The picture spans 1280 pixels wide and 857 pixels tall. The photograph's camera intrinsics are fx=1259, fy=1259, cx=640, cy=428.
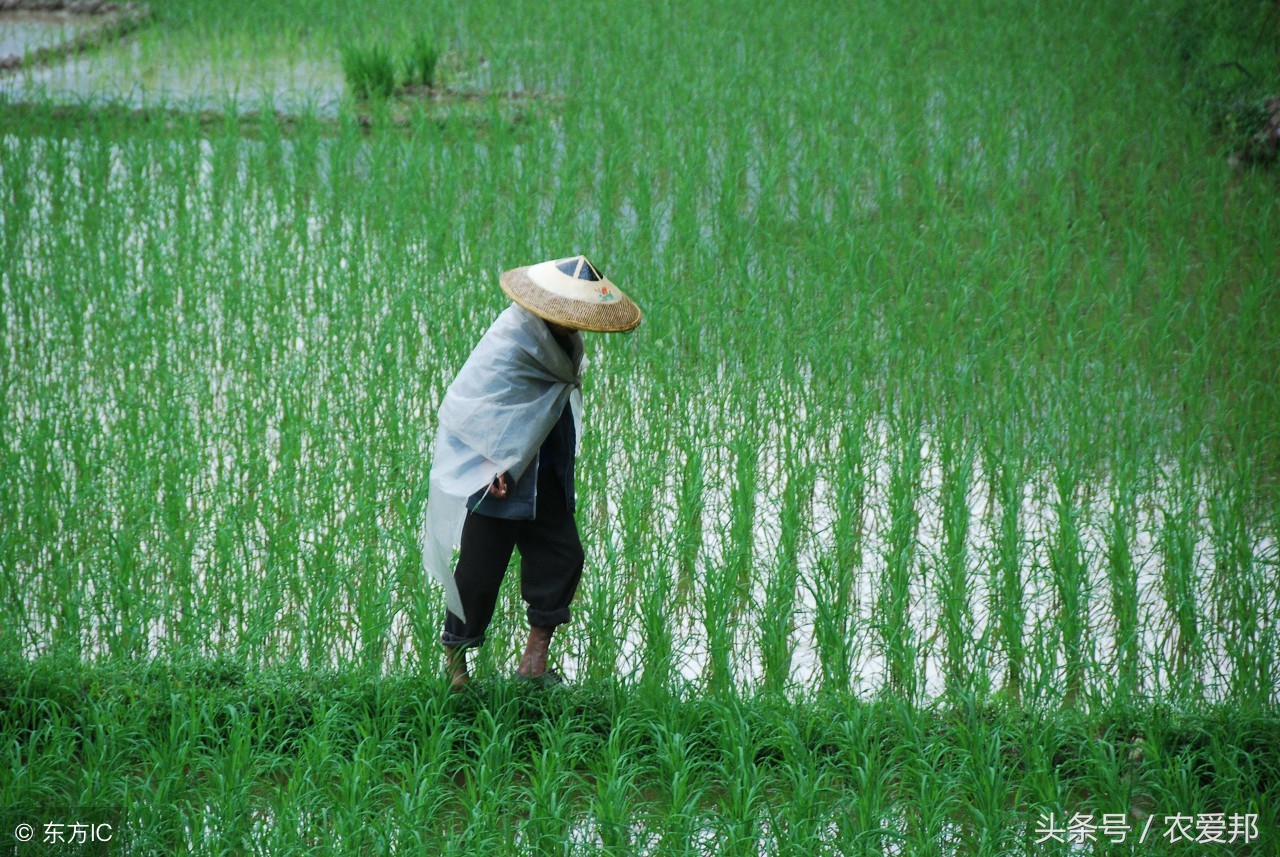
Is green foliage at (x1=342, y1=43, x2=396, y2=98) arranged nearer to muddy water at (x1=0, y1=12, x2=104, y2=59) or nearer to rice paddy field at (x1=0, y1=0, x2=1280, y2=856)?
rice paddy field at (x1=0, y1=0, x2=1280, y2=856)

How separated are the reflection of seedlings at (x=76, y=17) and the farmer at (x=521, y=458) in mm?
7266

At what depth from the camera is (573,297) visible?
2.85 m

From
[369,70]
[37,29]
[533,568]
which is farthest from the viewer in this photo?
[37,29]

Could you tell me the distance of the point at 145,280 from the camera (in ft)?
16.9

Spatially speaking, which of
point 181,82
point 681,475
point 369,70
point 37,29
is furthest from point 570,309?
point 37,29

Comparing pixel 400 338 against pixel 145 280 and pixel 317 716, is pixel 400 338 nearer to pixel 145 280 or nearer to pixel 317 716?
pixel 145 280

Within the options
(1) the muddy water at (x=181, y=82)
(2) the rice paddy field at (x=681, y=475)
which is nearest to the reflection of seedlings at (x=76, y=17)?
(1) the muddy water at (x=181, y=82)

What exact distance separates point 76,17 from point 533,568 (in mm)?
10228

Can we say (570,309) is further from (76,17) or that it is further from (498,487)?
(76,17)

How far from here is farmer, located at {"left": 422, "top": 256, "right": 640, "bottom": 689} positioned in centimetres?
287

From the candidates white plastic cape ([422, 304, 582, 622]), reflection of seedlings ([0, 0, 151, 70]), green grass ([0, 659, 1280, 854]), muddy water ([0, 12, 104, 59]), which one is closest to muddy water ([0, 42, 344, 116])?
reflection of seedlings ([0, 0, 151, 70])

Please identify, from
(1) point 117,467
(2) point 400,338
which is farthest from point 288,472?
(2) point 400,338

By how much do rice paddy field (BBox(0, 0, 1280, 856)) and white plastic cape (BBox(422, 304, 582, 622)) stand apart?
455mm

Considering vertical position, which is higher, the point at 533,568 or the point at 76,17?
the point at 76,17
